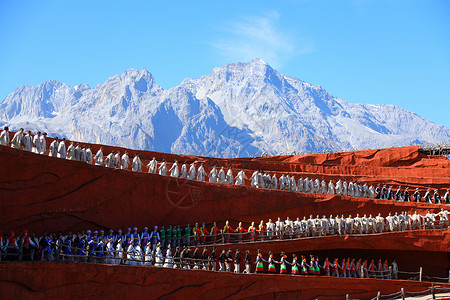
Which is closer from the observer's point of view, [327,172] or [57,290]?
[57,290]

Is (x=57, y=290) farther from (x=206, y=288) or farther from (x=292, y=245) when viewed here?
(x=292, y=245)

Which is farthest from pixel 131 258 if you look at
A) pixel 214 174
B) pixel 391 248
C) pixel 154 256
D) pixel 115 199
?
pixel 391 248

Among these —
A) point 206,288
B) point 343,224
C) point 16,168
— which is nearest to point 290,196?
point 343,224

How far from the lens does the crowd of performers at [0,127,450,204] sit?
26050 millimetres

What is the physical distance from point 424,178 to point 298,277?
16925 millimetres

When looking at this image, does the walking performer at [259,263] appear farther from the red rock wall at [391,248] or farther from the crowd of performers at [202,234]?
the red rock wall at [391,248]

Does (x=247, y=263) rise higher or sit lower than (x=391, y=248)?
lower

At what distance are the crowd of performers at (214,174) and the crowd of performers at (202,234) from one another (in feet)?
9.27

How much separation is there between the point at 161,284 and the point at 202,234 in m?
4.99

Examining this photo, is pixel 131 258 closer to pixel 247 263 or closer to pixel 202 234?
pixel 202 234

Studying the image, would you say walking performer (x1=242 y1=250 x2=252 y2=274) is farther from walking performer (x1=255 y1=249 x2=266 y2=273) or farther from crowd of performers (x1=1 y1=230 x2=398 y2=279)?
walking performer (x1=255 y1=249 x2=266 y2=273)

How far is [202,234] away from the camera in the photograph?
85.5ft

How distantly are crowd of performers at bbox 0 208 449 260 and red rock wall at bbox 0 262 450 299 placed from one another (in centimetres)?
73

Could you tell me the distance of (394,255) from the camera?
32156mm
